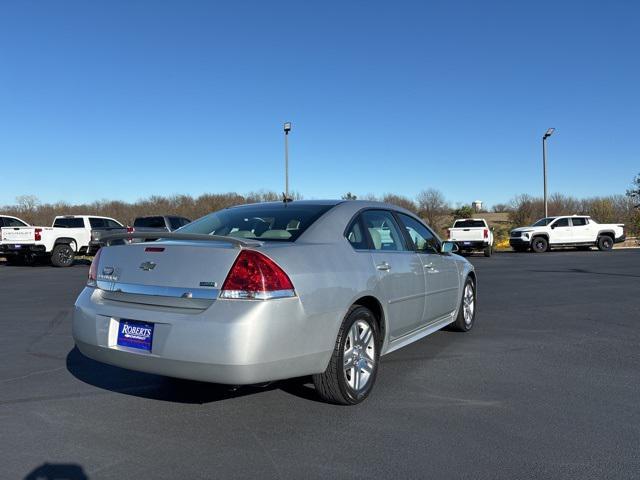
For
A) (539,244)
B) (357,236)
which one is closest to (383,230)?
(357,236)

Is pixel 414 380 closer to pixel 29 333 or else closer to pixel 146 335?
pixel 146 335

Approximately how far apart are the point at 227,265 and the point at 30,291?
9.53 m

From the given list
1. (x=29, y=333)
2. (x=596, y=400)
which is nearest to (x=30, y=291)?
(x=29, y=333)

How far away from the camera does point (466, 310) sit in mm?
6969

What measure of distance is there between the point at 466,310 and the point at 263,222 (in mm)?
3503

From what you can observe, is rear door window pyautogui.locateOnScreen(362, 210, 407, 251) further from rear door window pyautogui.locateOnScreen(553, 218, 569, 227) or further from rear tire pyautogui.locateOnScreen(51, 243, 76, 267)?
rear door window pyautogui.locateOnScreen(553, 218, 569, 227)

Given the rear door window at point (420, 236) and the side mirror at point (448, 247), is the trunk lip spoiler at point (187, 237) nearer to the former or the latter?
the rear door window at point (420, 236)

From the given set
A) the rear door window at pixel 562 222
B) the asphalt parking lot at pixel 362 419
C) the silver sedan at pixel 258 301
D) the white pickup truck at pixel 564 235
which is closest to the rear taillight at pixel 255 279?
the silver sedan at pixel 258 301

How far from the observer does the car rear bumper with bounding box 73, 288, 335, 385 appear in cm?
342

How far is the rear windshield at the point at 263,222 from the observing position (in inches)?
168

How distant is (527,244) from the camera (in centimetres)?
2666

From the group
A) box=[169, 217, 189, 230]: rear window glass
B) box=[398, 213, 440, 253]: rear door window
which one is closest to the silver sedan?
box=[398, 213, 440, 253]: rear door window

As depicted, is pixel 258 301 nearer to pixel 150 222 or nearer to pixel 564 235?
pixel 150 222

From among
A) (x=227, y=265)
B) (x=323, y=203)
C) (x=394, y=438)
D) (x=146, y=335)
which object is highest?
(x=323, y=203)
